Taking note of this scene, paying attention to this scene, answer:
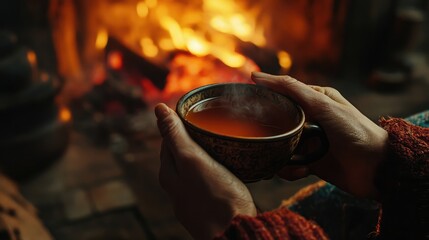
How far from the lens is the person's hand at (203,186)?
88cm

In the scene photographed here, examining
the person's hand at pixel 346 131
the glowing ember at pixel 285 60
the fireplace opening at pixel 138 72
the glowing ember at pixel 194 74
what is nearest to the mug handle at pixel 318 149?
the person's hand at pixel 346 131

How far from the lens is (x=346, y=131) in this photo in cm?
109

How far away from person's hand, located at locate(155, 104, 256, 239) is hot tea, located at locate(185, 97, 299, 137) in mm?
81

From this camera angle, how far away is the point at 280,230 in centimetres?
83

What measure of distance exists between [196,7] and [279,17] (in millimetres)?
660

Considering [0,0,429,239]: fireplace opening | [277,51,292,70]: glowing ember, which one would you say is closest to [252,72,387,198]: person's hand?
[0,0,429,239]: fireplace opening

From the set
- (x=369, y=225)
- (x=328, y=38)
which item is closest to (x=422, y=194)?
(x=369, y=225)

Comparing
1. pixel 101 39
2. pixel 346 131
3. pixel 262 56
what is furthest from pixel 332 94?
pixel 101 39

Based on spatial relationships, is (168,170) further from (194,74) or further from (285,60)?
(285,60)

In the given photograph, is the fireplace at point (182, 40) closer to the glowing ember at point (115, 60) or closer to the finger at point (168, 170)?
the glowing ember at point (115, 60)

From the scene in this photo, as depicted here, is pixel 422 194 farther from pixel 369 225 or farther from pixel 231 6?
pixel 231 6

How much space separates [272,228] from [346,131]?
37 centimetres

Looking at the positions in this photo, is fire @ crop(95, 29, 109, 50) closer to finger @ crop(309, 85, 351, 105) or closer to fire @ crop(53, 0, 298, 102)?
fire @ crop(53, 0, 298, 102)

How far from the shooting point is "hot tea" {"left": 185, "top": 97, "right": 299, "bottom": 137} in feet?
3.20
